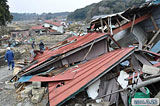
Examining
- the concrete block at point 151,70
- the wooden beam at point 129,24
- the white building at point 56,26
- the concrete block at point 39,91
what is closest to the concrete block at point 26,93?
the concrete block at point 39,91

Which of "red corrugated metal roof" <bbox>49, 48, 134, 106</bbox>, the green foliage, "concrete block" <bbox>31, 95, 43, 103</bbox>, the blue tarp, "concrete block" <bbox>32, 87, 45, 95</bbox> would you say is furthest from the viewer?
the green foliage

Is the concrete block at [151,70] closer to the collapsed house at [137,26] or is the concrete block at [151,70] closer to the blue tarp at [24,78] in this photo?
the collapsed house at [137,26]

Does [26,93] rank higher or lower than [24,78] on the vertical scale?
lower

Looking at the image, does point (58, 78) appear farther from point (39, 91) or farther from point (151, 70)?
point (151, 70)

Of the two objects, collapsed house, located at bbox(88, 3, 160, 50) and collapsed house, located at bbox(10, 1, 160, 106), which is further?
collapsed house, located at bbox(88, 3, 160, 50)

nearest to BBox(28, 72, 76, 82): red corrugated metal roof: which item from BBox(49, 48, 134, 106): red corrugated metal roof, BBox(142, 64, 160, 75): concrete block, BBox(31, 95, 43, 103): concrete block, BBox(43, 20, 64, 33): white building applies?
BBox(49, 48, 134, 106): red corrugated metal roof

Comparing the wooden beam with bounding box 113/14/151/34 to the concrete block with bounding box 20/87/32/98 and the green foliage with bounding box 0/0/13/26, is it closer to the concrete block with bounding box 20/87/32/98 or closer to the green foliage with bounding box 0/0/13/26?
the concrete block with bounding box 20/87/32/98

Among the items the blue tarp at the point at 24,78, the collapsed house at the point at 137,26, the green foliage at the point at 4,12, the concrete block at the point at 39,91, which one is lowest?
the concrete block at the point at 39,91

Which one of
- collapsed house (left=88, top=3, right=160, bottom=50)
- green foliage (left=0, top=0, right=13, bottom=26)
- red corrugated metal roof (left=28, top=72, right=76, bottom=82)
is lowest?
red corrugated metal roof (left=28, top=72, right=76, bottom=82)

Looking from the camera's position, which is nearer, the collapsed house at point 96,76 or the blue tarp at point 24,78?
the collapsed house at point 96,76

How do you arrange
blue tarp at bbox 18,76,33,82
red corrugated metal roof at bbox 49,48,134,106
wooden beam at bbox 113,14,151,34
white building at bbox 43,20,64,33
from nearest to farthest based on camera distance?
1. red corrugated metal roof at bbox 49,48,134,106
2. blue tarp at bbox 18,76,33,82
3. wooden beam at bbox 113,14,151,34
4. white building at bbox 43,20,64,33

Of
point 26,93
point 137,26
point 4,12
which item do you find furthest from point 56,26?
point 26,93

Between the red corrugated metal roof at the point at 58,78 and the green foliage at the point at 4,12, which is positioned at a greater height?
the green foliage at the point at 4,12

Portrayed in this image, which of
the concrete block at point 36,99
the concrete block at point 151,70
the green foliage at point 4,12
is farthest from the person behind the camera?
the green foliage at point 4,12
